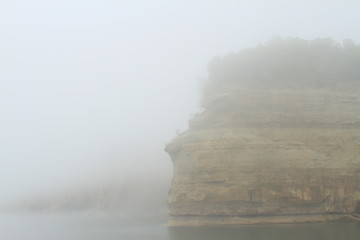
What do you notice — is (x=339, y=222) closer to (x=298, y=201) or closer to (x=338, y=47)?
(x=298, y=201)

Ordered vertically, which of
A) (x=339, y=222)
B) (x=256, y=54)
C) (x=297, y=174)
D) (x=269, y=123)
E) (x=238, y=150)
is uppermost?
(x=256, y=54)

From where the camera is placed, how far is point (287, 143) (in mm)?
36062

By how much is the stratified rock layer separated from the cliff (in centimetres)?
8

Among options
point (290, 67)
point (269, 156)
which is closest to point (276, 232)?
point (269, 156)

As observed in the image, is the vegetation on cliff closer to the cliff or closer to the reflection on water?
the cliff

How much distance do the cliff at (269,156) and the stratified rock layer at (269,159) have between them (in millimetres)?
83

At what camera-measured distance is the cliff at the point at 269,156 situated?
33.8 metres

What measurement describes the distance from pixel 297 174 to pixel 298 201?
7.60 feet

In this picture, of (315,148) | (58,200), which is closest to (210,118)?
(315,148)

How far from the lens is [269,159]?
115 ft

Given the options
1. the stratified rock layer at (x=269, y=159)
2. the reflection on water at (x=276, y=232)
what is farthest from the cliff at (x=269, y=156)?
the reflection on water at (x=276, y=232)

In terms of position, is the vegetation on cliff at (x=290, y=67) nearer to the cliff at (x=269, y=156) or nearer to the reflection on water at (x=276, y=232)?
the cliff at (x=269, y=156)

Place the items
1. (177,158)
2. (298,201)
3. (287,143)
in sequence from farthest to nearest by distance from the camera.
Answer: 1. (177,158)
2. (287,143)
3. (298,201)

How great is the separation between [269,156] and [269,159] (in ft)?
1.02
